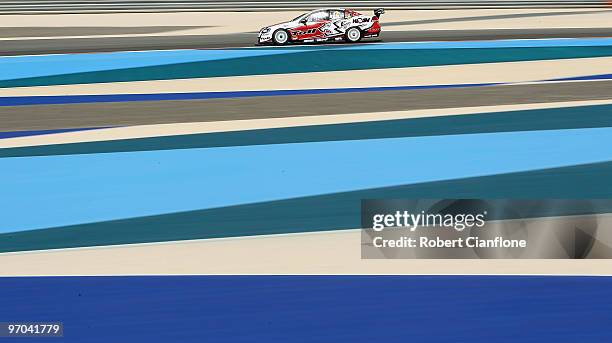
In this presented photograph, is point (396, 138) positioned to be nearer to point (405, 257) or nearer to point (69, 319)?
point (405, 257)

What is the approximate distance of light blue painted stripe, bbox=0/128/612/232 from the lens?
9.87 meters

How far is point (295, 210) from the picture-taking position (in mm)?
9664

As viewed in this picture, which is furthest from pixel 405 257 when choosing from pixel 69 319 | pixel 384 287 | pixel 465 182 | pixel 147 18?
pixel 147 18

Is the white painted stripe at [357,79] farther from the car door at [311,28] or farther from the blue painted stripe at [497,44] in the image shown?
the car door at [311,28]

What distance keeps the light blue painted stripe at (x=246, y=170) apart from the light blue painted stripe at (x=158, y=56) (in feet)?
19.3

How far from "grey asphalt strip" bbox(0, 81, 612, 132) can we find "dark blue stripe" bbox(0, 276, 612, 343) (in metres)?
5.09

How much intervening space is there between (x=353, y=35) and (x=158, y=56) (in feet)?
14.4

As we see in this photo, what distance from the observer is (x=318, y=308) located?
304 inches

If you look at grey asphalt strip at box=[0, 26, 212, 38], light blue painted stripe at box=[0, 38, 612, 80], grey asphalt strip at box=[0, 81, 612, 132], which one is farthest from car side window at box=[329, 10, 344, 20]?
grey asphalt strip at box=[0, 81, 612, 132]

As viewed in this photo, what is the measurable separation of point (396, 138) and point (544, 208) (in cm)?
306

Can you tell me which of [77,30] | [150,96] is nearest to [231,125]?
[150,96]

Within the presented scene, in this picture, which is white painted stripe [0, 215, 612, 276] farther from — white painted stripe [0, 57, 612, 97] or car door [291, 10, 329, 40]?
car door [291, 10, 329, 40]

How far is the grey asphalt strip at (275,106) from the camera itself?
508 inches

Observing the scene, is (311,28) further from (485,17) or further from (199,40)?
(485,17)
